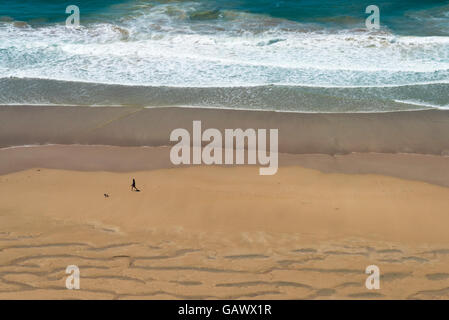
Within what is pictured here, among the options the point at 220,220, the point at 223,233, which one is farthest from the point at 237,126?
the point at 223,233

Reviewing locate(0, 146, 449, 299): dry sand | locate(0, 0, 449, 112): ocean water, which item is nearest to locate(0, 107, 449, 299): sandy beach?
locate(0, 146, 449, 299): dry sand

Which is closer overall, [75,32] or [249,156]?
[249,156]

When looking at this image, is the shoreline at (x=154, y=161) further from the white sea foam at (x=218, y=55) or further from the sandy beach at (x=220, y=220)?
the white sea foam at (x=218, y=55)

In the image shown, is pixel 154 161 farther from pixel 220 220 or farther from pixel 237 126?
pixel 220 220

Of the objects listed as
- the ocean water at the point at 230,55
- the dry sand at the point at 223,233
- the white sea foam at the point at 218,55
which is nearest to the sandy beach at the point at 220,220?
the dry sand at the point at 223,233

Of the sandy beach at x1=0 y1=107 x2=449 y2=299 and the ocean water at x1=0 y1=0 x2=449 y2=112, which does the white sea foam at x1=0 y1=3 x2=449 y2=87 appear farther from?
the sandy beach at x1=0 y1=107 x2=449 y2=299

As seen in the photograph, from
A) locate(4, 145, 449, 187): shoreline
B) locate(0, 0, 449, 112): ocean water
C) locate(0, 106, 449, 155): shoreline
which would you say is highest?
locate(0, 0, 449, 112): ocean water
